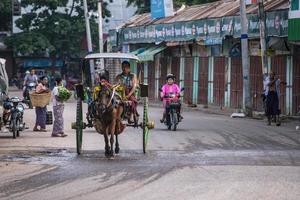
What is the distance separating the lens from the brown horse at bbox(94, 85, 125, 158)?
44.4 ft

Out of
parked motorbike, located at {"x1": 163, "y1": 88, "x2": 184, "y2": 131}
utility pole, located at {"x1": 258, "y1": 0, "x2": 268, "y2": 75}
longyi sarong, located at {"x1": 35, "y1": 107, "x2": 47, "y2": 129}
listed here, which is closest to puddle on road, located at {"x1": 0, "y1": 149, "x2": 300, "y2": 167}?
longyi sarong, located at {"x1": 35, "y1": 107, "x2": 47, "y2": 129}

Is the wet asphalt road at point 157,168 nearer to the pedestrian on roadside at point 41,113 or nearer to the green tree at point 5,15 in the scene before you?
the pedestrian on roadside at point 41,113

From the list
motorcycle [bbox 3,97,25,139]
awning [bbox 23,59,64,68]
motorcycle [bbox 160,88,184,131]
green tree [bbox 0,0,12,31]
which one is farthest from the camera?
awning [bbox 23,59,64,68]

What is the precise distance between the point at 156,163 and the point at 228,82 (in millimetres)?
21554

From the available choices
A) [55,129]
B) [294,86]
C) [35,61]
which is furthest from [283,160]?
[35,61]

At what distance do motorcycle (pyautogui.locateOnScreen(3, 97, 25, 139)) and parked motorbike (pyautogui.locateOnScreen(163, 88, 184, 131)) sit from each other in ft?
14.8

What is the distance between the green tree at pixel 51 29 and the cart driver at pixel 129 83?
141 ft

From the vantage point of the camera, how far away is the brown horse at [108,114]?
13.5 metres

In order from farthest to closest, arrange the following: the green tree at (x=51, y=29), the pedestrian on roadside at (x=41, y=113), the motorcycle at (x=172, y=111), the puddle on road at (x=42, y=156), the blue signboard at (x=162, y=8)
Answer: the green tree at (x=51, y=29)
the blue signboard at (x=162, y=8)
the motorcycle at (x=172, y=111)
the pedestrian on roadside at (x=41, y=113)
the puddle on road at (x=42, y=156)

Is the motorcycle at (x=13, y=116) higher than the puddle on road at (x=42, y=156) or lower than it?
higher

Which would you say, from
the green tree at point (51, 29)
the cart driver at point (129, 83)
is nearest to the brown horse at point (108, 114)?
the cart driver at point (129, 83)

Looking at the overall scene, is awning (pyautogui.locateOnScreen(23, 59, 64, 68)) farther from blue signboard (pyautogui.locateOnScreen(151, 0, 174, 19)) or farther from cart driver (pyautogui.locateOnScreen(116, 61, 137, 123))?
cart driver (pyautogui.locateOnScreen(116, 61, 137, 123))

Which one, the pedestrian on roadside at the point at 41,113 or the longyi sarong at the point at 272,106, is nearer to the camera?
the pedestrian on roadside at the point at 41,113

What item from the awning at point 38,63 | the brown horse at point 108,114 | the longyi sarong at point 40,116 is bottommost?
the longyi sarong at point 40,116
